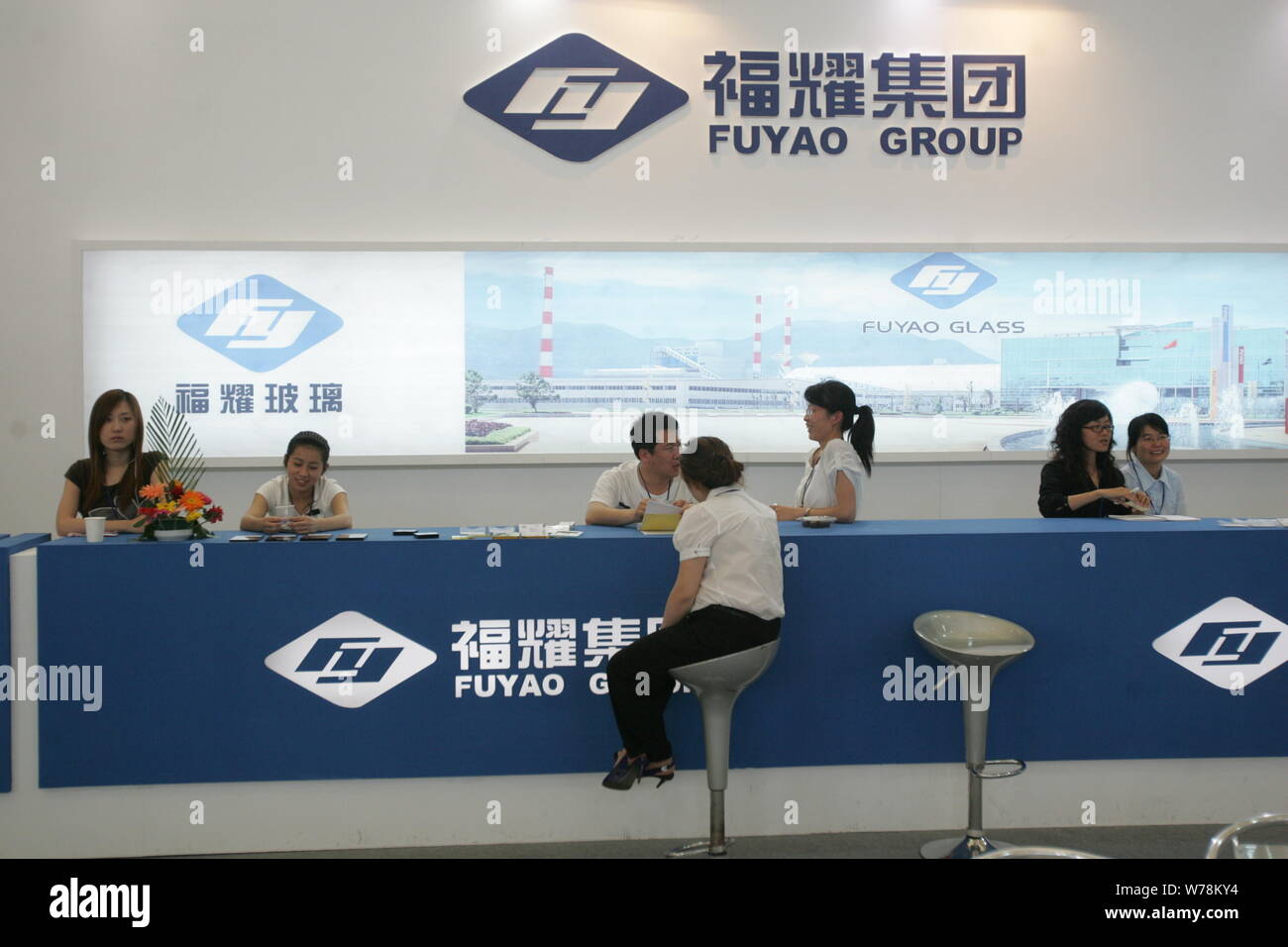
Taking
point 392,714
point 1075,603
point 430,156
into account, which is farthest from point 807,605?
point 430,156

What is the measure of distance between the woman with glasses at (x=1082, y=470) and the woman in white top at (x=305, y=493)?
8.43 feet

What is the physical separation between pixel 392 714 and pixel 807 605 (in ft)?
4.36

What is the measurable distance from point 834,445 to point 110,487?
2.58 metres

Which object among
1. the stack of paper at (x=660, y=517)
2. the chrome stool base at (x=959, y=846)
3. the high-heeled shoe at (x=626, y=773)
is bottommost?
the chrome stool base at (x=959, y=846)

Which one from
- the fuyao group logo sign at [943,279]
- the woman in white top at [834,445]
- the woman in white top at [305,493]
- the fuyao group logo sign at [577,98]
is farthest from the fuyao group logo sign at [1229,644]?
the fuyao group logo sign at [577,98]

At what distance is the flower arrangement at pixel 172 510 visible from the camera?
3252mm

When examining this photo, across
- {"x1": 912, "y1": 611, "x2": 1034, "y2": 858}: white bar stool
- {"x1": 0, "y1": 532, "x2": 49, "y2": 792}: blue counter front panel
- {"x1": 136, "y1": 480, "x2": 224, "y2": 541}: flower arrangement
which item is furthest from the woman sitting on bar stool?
{"x1": 0, "y1": 532, "x2": 49, "y2": 792}: blue counter front panel

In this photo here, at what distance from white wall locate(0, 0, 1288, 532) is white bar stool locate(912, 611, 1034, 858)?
224cm

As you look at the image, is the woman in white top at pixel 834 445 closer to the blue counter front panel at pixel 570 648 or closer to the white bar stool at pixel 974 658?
the blue counter front panel at pixel 570 648

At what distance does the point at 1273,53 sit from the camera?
5344 mm

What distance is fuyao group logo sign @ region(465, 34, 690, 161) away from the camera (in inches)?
199

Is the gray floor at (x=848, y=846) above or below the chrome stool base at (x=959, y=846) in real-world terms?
below

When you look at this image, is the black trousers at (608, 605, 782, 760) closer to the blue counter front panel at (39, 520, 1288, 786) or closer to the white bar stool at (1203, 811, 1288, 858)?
the blue counter front panel at (39, 520, 1288, 786)

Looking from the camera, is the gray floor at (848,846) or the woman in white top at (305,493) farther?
the woman in white top at (305,493)
